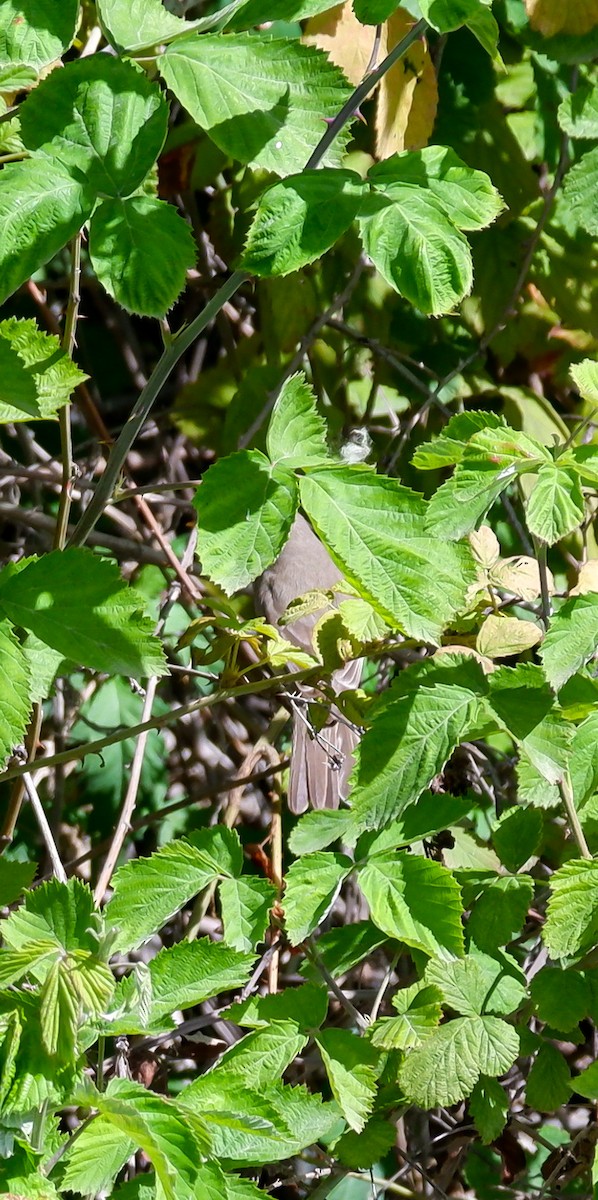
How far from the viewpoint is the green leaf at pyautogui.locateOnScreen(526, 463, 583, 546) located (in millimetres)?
1062

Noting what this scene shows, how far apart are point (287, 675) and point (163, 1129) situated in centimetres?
61

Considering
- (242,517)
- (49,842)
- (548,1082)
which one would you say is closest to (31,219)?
(242,517)

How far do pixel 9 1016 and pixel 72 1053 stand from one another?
87 mm

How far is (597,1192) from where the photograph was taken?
1157 millimetres

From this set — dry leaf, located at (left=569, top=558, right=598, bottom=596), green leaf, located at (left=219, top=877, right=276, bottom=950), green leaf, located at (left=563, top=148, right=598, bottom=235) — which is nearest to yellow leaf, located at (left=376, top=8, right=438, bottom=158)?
green leaf, located at (left=563, top=148, right=598, bottom=235)

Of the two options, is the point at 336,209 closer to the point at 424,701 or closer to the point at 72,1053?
the point at 424,701

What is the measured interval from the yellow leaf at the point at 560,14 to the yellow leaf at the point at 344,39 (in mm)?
393

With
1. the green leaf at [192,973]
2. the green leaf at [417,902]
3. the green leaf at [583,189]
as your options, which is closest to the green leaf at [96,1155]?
the green leaf at [192,973]

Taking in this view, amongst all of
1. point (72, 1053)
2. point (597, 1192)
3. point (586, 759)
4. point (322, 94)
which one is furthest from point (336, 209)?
point (597, 1192)

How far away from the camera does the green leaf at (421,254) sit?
949mm

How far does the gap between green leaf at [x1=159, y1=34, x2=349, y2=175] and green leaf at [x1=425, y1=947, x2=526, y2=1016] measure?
2.98 ft

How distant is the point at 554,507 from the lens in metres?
1.07

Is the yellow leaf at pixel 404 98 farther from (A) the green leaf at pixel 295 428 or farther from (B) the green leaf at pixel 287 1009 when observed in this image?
(B) the green leaf at pixel 287 1009

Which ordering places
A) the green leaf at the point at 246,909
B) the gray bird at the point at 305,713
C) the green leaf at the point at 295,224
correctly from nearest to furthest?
the green leaf at the point at 295,224 < the green leaf at the point at 246,909 < the gray bird at the point at 305,713
